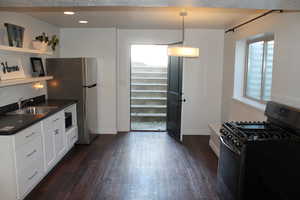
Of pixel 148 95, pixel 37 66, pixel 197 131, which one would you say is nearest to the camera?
pixel 37 66

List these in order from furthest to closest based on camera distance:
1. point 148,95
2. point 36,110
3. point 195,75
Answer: point 148,95
point 195,75
point 36,110

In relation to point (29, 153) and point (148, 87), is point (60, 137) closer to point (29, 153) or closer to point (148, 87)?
point (29, 153)

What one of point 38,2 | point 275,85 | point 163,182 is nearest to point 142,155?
point 163,182

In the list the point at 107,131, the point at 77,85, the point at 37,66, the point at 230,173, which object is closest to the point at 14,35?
the point at 37,66

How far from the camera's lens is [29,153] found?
282cm

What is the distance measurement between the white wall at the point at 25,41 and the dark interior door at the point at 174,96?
8.32 ft

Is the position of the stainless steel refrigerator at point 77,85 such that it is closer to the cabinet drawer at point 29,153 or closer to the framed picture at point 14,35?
the framed picture at point 14,35

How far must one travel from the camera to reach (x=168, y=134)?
5516 mm

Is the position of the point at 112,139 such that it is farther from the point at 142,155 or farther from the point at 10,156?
the point at 10,156

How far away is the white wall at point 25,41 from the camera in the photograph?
11.0 ft

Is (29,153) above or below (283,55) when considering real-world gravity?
below

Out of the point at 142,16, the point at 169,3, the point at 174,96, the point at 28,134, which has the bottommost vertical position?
the point at 28,134

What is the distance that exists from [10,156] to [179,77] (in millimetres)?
3236

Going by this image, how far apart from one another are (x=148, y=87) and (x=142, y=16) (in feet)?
10.5
